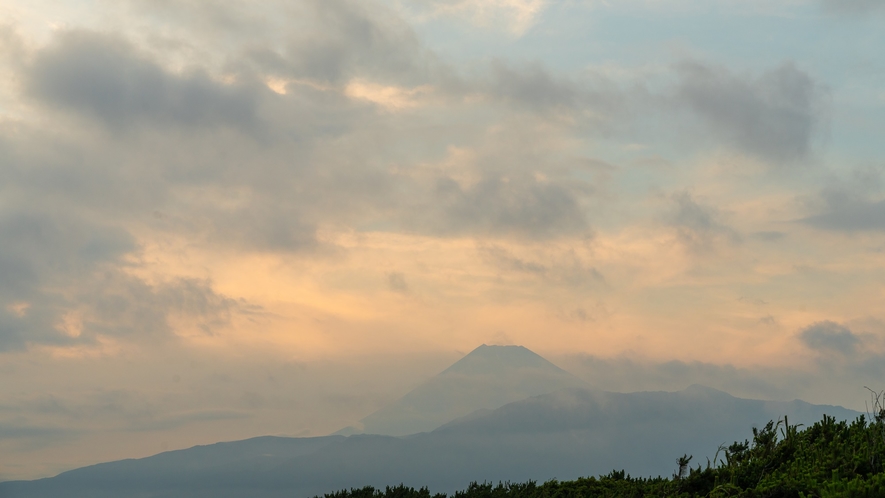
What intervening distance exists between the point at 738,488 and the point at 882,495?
3963 millimetres

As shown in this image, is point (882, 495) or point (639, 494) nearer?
point (882, 495)

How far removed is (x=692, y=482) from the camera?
17172 millimetres

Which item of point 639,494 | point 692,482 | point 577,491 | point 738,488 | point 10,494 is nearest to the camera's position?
point 738,488

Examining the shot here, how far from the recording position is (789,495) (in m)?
13.7

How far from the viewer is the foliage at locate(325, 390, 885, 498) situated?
13080 millimetres

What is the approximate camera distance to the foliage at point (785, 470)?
13.1m

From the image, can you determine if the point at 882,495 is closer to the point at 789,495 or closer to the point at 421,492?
the point at 789,495

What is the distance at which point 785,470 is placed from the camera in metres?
15.6

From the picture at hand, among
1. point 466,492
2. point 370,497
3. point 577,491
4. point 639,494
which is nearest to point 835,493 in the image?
point 639,494

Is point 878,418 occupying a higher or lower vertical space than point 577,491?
higher

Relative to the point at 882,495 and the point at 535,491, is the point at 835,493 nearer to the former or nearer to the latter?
the point at 882,495

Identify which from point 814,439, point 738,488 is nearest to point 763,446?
point 814,439

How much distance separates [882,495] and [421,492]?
16.6m

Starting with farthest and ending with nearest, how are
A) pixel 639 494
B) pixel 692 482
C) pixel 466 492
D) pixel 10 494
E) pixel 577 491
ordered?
pixel 466 492 < pixel 577 491 < pixel 639 494 < pixel 692 482 < pixel 10 494
